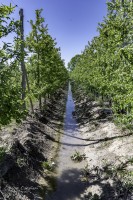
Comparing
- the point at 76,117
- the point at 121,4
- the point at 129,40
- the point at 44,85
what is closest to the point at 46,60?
the point at 44,85

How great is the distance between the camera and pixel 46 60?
86.0 feet

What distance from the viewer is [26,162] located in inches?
566

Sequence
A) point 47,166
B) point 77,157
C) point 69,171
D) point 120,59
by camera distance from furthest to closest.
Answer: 1. point 77,157
2. point 69,171
3. point 47,166
4. point 120,59

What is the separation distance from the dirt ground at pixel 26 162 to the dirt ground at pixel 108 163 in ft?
7.94

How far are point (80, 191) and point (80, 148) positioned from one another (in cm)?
683

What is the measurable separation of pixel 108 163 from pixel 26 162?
4767mm

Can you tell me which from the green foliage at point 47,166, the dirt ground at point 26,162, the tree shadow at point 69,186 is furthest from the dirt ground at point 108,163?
the dirt ground at point 26,162

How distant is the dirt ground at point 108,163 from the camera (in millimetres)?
11977

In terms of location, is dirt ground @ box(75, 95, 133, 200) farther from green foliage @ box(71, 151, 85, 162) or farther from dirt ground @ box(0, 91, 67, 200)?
dirt ground @ box(0, 91, 67, 200)

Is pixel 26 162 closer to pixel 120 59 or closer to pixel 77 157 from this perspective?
pixel 77 157

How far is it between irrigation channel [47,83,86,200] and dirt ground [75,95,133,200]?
17.5 inches

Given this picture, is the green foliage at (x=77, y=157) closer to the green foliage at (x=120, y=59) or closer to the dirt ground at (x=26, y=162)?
the dirt ground at (x=26, y=162)

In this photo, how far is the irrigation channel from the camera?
12.9 metres

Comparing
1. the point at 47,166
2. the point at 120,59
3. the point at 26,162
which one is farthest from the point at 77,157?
the point at 120,59
